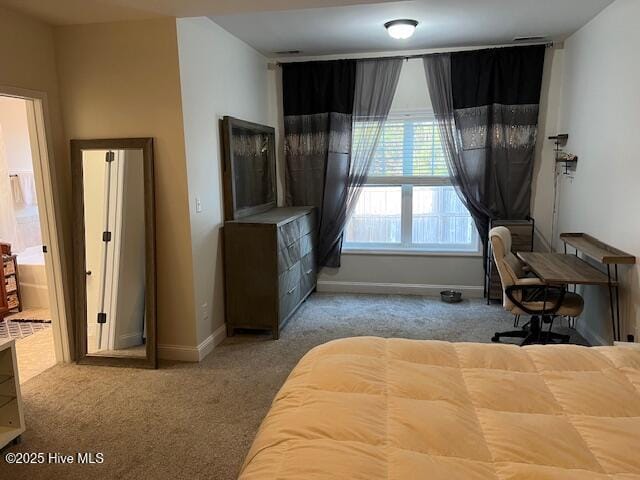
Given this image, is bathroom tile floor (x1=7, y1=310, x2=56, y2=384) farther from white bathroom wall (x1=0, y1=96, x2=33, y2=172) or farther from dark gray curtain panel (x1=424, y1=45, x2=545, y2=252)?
dark gray curtain panel (x1=424, y1=45, x2=545, y2=252)

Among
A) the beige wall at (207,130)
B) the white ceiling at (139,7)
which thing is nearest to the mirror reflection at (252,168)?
the beige wall at (207,130)

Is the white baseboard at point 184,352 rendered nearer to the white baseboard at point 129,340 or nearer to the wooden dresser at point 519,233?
the white baseboard at point 129,340

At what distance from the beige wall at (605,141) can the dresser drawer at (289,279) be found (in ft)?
8.54

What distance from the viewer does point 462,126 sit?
16.0 feet

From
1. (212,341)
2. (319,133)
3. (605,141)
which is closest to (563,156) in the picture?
(605,141)

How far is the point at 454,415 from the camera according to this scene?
1.50m

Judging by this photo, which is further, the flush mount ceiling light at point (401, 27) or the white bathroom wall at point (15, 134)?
the white bathroom wall at point (15, 134)

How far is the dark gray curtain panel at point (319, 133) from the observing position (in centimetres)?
506

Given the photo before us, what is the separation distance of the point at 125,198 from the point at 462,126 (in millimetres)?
3369

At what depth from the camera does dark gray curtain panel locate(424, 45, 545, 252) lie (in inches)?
185

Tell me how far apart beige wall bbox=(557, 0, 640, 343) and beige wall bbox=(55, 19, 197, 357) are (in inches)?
123

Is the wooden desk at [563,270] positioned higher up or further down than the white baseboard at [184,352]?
higher up

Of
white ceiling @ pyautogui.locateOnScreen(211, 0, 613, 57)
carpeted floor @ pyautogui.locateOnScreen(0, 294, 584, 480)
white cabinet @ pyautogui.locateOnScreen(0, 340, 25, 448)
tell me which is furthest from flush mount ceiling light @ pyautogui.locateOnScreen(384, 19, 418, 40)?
white cabinet @ pyautogui.locateOnScreen(0, 340, 25, 448)

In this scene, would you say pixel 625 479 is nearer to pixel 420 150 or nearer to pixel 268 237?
pixel 268 237
